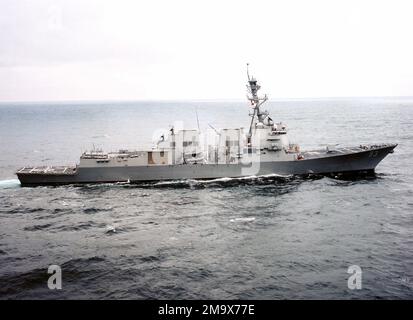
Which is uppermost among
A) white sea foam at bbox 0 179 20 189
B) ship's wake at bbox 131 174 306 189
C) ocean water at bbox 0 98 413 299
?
ship's wake at bbox 131 174 306 189

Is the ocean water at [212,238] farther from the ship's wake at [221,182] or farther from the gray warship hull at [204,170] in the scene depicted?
the gray warship hull at [204,170]

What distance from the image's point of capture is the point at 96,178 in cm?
4012

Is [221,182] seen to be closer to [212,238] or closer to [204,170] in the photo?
[204,170]

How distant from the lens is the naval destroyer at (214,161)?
39438 millimetres

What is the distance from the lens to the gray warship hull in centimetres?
3947

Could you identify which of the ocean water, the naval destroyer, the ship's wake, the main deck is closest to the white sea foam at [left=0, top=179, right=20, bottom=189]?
the ocean water

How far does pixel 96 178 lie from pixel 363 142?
47.0 meters

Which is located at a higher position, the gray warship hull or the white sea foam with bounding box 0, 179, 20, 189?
the gray warship hull

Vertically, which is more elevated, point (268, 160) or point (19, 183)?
point (268, 160)

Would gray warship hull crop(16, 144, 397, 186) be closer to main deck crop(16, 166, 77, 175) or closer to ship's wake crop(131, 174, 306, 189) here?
main deck crop(16, 166, 77, 175)
